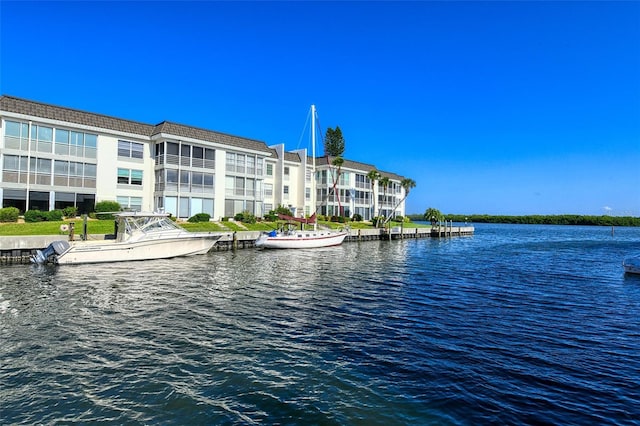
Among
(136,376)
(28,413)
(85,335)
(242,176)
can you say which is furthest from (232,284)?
(242,176)

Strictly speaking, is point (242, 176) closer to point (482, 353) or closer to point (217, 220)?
point (217, 220)

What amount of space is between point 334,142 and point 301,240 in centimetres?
5983

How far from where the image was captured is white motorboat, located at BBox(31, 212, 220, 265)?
2330cm

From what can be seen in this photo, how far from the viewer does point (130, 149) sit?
39844 millimetres

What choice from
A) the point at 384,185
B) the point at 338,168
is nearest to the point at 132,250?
the point at 338,168

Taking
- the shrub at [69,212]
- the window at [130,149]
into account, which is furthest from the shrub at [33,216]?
the window at [130,149]

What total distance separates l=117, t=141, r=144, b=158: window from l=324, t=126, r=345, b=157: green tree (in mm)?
58064

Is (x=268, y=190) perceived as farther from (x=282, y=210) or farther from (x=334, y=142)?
(x=334, y=142)

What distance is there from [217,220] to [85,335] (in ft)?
109

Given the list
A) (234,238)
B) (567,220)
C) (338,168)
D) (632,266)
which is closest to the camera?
(632,266)

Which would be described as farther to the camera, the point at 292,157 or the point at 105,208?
the point at 292,157

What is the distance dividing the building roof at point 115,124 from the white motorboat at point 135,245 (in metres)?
15.4

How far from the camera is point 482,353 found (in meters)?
9.78

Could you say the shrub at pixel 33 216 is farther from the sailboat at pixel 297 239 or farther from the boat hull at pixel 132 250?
the sailboat at pixel 297 239
